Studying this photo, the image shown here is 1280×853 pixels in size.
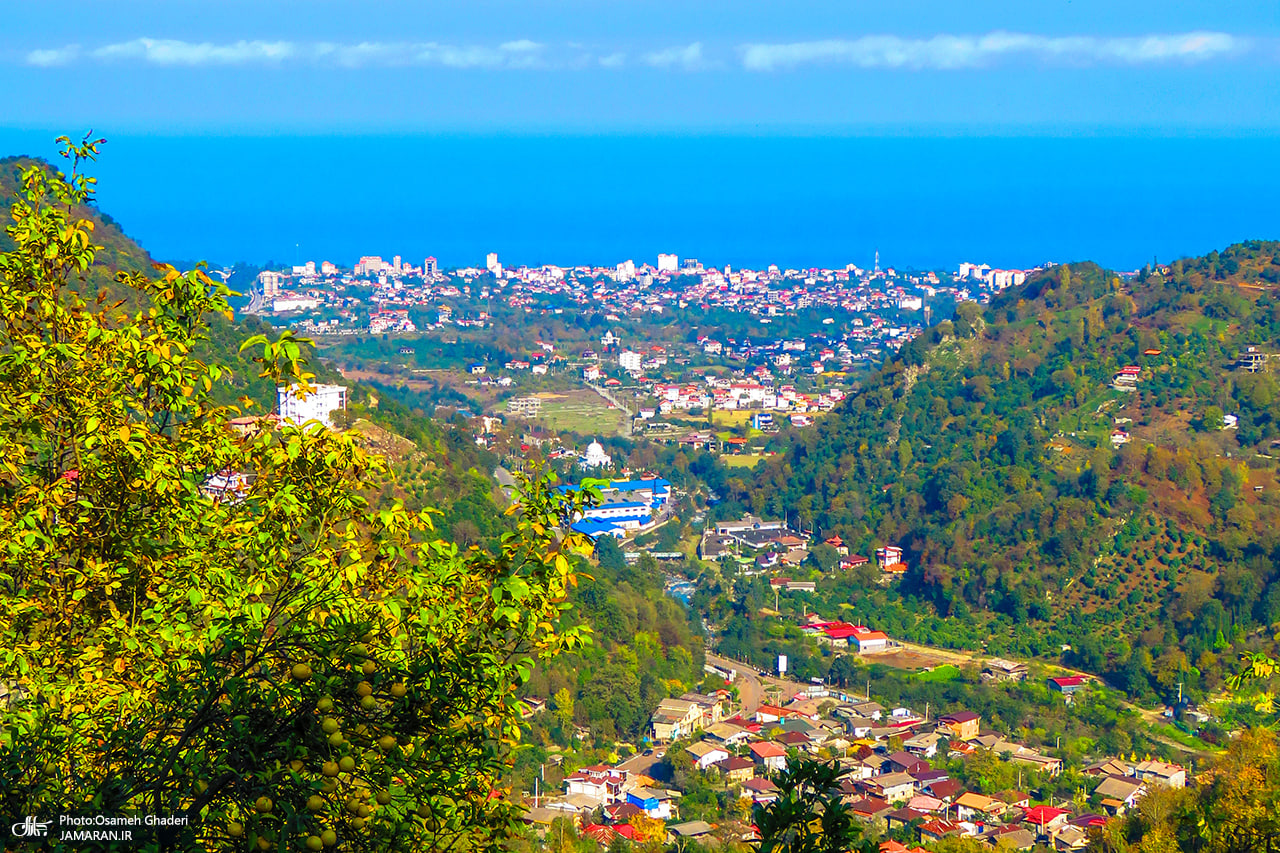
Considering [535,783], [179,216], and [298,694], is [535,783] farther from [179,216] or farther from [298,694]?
[179,216]

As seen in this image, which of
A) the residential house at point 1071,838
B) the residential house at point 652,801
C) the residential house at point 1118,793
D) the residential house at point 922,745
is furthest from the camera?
the residential house at point 922,745

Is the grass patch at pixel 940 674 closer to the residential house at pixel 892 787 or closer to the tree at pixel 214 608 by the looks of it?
the residential house at pixel 892 787

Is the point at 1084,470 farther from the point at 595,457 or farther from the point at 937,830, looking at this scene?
the point at 595,457

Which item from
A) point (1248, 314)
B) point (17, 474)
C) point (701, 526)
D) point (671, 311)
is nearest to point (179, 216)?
point (671, 311)

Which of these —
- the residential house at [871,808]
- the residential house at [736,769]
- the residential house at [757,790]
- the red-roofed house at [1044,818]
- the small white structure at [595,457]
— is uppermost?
the small white structure at [595,457]

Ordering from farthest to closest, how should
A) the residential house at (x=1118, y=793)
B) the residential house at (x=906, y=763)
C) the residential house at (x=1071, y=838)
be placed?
1. the residential house at (x=906, y=763)
2. the residential house at (x=1118, y=793)
3. the residential house at (x=1071, y=838)

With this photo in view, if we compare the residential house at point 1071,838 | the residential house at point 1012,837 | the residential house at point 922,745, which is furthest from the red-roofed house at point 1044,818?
the residential house at point 922,745

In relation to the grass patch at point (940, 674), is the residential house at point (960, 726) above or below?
below

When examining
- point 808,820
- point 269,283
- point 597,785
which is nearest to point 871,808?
point 597,785
